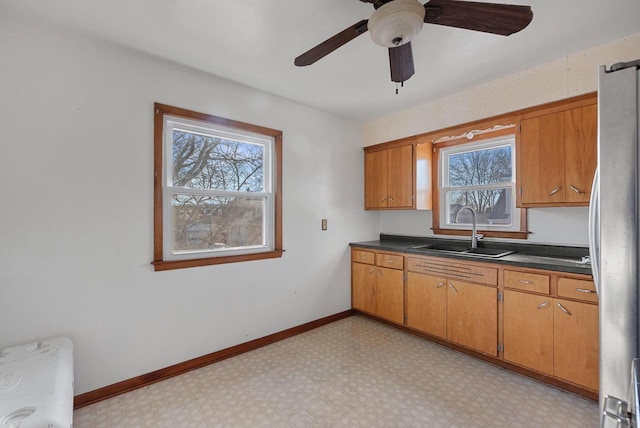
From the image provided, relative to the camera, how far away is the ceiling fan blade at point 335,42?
1.47 m

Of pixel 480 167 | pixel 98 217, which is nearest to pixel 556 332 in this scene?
pixel 480 167

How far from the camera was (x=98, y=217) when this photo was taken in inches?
79.8

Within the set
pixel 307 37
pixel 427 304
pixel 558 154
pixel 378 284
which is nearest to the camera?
pixel 307 37

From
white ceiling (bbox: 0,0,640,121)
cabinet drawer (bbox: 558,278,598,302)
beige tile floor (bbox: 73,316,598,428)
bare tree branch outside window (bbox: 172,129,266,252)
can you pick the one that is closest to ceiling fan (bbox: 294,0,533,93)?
white ceiling (bbox: 0,0,640,121)

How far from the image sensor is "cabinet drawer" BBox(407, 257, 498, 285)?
2.49 metres

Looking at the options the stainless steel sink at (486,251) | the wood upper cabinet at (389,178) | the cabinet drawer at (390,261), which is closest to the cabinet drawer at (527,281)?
the stainless steel sink at (486,251)

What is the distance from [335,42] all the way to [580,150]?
198 cm

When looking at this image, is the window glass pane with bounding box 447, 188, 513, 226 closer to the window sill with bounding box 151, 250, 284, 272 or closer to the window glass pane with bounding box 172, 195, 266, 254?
the window sill with bounding box 151, 250, 284, 272

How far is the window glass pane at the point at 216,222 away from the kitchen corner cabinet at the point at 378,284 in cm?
129

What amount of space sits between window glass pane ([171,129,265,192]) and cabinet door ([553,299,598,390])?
103 inches

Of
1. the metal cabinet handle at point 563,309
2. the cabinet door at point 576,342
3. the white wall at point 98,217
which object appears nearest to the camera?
the white wall at point 98,217

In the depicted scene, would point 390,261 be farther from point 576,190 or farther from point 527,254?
point 576,190

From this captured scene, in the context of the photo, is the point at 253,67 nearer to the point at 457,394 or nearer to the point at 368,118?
the point at 368,118

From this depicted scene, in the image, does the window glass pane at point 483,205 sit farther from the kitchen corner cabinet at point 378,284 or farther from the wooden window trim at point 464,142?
the kitchen corner cabinet at point 378,284
